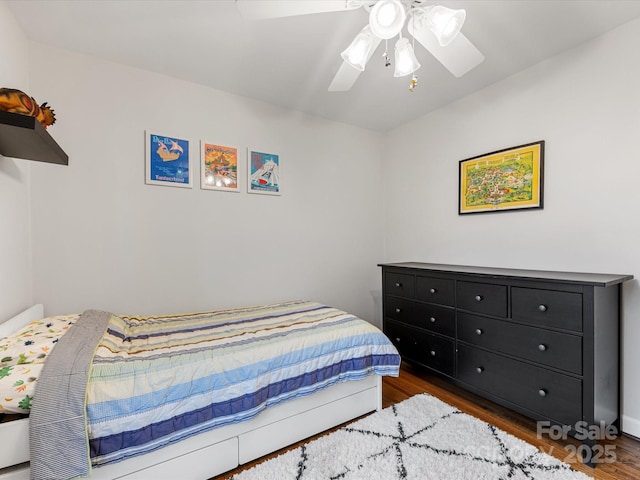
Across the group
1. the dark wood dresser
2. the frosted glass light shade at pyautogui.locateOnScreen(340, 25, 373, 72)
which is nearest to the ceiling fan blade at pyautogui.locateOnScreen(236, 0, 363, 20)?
the frosted glass light shade at pyautogui.locateOnScreen(340, 25, 373, 72)

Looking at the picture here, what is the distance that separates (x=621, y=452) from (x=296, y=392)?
1.88m

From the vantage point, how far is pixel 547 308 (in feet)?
5.90

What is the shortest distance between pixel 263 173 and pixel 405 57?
1.71 m

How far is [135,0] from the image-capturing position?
1.68m

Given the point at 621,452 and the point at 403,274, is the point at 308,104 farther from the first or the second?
the point at 621,452

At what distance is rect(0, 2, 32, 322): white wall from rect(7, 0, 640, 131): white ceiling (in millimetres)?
162

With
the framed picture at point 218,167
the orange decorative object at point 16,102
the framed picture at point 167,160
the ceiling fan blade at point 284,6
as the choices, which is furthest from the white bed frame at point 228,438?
the ceiling fan blade at point 284,6

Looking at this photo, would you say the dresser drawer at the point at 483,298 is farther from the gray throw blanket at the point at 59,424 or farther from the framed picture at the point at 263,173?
the gray throw blanket at the point at 59,424

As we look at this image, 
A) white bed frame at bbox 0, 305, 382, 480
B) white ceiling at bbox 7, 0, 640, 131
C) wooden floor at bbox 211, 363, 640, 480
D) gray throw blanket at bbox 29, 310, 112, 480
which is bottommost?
wooden floor at bbox 211, 363, 640, 480

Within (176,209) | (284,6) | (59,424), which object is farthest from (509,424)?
(176,209)

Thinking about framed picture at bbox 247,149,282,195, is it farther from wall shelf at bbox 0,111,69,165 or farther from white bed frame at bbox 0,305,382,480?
white bed frame at bbox 0,305,382,480

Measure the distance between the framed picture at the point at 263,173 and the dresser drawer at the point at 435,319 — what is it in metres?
1.71

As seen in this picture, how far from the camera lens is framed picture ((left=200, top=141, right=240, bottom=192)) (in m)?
2.60

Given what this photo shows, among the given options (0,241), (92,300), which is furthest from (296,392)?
(0,241)
